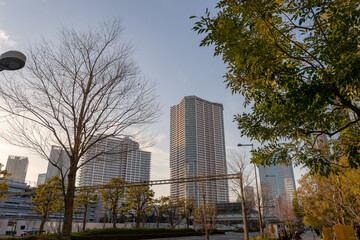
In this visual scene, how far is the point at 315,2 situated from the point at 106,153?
8.57 meters

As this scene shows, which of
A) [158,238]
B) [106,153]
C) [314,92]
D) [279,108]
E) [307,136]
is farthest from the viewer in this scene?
[158,238]

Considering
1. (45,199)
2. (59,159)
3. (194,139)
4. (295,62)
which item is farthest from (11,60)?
(194,139)

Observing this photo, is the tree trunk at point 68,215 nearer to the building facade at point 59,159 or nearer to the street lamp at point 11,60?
the building facade at point 59,159

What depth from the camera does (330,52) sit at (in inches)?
138

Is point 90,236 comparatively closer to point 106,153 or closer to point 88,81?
point 106,153

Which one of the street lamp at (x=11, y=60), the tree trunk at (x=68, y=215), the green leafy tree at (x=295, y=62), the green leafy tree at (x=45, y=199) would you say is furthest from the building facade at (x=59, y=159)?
the green leafy tree at (x=45, y=199)

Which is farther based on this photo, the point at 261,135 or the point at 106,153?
the point at 106,153

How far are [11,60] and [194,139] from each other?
417 feet

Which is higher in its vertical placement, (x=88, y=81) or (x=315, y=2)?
(x=88, y=81)

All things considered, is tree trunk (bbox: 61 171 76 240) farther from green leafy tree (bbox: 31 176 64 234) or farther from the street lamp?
green leafy tree (bbox: 31 176 64 234)

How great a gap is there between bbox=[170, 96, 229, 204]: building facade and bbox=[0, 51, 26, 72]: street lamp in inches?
4732

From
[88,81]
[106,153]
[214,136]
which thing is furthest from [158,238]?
[214,136]

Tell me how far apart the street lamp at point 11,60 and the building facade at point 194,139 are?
120 meters

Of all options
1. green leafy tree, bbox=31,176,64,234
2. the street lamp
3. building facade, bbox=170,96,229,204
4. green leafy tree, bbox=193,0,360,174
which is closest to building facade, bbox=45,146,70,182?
the street lamp
